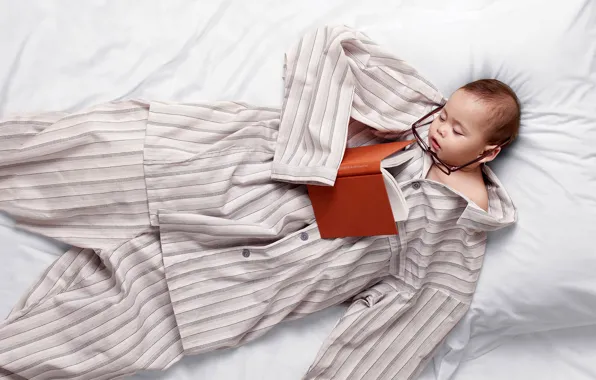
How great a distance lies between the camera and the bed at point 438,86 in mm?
1154

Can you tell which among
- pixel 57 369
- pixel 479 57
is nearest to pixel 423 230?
pixel 479 57

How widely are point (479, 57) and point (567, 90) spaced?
17 cm

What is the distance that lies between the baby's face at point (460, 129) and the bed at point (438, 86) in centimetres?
13

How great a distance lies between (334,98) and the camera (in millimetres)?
1181

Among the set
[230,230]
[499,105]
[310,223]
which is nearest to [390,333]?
[310,223]

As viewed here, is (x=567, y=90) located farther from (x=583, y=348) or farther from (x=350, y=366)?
(x=350, y=366)

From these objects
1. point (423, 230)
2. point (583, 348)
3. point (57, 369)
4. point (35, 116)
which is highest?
point (35, 116)

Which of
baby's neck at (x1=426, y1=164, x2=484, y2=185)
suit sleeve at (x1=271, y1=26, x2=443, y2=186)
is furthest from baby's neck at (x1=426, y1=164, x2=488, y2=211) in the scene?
suit sleeve at (x1=271, y1=26, x2=443, y2=186)

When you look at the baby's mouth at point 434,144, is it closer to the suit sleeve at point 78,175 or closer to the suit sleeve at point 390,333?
the suit sleeve at point 390,333

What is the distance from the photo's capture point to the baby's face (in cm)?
107

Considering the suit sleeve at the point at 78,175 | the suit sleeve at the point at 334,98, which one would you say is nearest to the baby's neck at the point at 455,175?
the suit sleeve at the point at 334,98

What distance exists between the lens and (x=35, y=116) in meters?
1.14

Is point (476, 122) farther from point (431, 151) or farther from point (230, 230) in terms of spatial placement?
point (230, 230)

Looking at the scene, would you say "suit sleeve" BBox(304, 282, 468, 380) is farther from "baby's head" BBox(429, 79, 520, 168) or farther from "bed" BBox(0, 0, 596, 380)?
"baby's head" BBox(429, 79, 520, 168)
